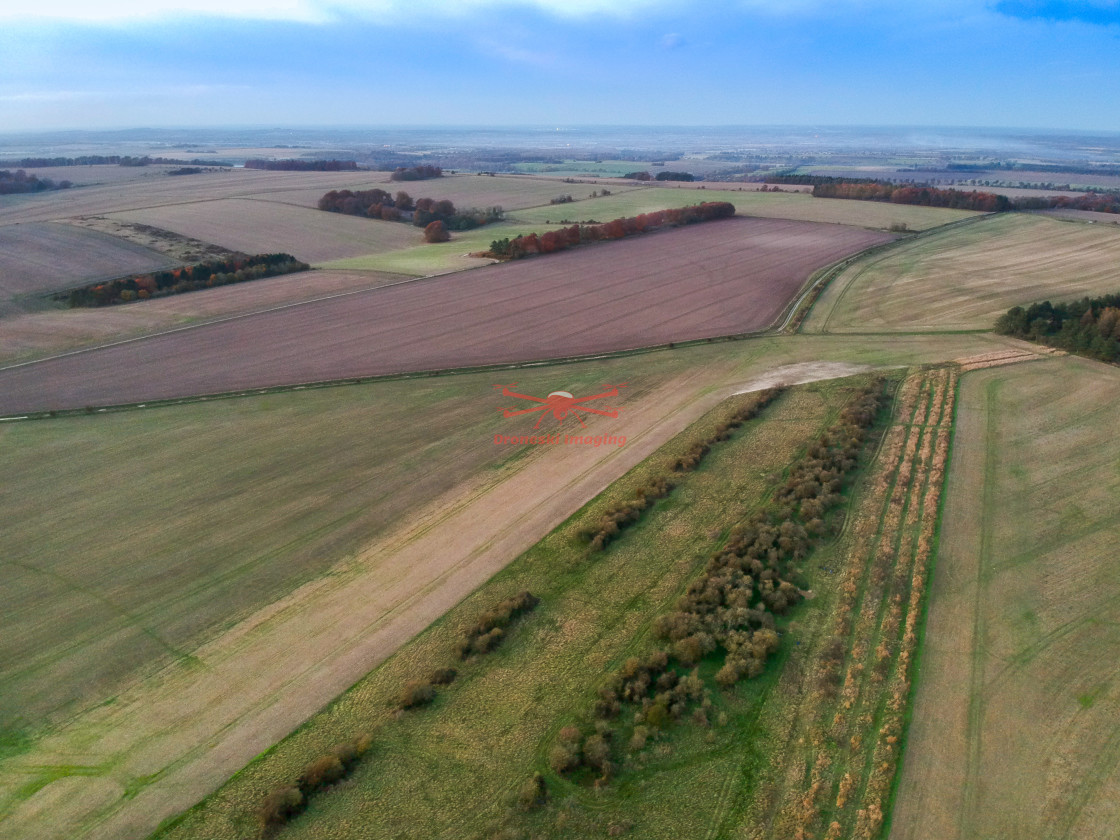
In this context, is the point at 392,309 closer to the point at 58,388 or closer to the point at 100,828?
the point at 58,388

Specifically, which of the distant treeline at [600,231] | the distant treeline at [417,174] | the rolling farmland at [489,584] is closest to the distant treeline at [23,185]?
the distant treeline at [417,174]

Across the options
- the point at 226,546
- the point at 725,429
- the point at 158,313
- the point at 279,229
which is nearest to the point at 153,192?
the point at 279,229

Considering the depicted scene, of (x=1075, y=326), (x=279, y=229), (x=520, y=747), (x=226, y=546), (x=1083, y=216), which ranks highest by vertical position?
(x=1083, y=216)

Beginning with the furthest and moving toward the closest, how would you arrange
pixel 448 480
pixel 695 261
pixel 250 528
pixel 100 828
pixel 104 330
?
1. pixel 695 261
2. pixel 104 330
3. pixel 448 480
4. pixel 250 528
5. pixel 100 828

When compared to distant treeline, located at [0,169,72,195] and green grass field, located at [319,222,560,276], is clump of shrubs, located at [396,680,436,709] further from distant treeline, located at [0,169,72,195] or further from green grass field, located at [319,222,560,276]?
distant treeline, located at [0,169,72,195]

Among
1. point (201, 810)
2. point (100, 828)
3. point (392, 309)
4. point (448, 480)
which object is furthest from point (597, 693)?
point (392, 309)

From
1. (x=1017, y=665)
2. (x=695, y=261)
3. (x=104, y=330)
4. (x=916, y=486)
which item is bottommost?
(x=1017, y=665)

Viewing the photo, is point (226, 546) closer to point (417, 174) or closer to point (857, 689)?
point (857, 689)
